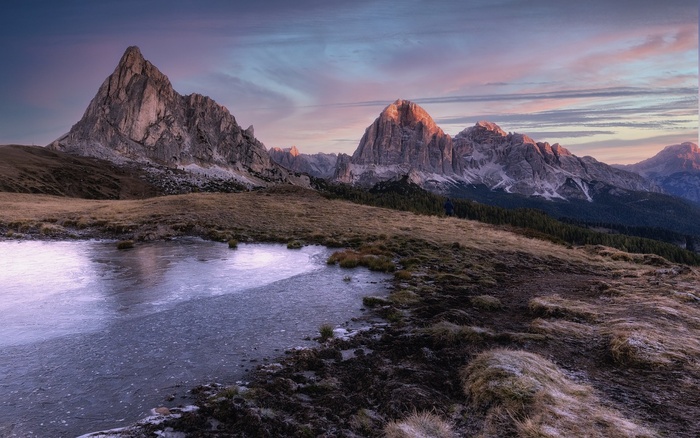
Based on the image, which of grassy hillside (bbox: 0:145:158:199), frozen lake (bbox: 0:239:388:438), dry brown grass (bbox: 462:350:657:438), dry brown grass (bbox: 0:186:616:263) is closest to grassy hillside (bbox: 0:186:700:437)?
dry brown grass (bbox: 462:350:657:438)

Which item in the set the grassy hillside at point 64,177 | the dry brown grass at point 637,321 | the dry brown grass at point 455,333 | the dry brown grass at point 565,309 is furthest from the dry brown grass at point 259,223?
the grassy hillside at point 64,177

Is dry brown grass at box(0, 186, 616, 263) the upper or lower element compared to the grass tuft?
upper

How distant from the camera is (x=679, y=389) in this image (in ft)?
29.5

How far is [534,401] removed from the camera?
7.93 m

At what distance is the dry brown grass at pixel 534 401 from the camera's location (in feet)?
22.8

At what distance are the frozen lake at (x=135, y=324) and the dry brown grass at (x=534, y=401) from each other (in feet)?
19.2

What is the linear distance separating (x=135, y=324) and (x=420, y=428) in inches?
426

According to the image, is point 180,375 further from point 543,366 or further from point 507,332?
point 507,332

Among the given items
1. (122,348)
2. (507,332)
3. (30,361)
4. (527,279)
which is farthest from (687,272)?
(30,361)

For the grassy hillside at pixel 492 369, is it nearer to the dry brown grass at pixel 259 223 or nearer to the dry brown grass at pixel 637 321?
the dry brown grass at pixel 637 321

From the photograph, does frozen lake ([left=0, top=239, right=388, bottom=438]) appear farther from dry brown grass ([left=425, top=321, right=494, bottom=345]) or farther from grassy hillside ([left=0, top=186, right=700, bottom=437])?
dry brown grass ([left=425, top=321, right=494, bottom=345])

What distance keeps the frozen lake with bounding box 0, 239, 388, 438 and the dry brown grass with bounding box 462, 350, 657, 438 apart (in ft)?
19.2

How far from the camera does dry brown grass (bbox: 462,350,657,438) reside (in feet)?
22.8

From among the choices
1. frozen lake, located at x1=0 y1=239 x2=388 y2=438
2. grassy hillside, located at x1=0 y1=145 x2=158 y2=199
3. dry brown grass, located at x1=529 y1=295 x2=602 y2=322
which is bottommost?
dry brown grass, located at x1=529 y1=295 x2=602 y2=322
